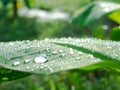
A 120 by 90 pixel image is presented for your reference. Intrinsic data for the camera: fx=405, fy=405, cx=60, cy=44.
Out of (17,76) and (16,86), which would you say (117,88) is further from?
(17,76)

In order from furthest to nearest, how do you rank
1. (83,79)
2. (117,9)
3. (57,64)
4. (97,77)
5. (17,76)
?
(97,77)
(83,79)
(117,9)
(17,76)
(57,64)

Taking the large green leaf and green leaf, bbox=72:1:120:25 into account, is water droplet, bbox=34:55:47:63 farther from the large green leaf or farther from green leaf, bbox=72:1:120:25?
green leaf, bbox=72:1:120:25

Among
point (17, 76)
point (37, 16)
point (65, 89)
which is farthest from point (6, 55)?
point (37, 16)

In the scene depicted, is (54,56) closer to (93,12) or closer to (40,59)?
(40,59)

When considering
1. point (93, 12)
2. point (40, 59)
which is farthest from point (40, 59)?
point (93, 12)

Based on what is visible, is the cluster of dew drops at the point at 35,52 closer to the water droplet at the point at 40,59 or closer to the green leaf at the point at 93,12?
the water droplet at the point at 40,59

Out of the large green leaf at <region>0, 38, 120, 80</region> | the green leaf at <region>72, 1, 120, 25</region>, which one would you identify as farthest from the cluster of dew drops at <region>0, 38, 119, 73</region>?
the green leaf at <region>72, 1, 120, 25</region>
